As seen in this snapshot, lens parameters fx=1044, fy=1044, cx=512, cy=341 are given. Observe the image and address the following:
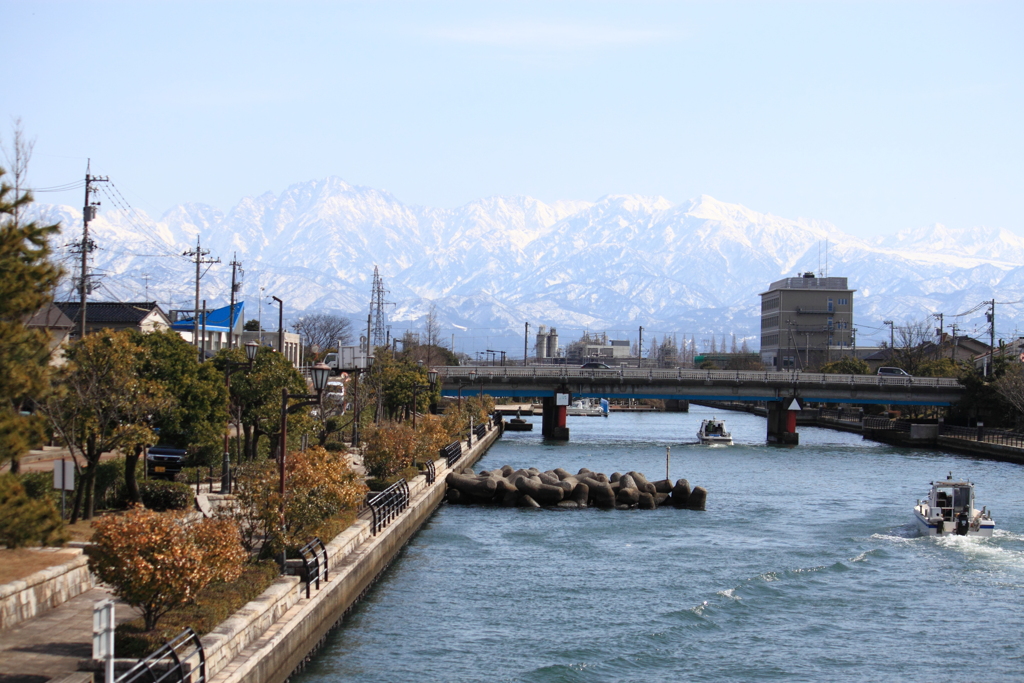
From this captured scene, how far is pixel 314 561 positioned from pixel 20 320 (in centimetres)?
916

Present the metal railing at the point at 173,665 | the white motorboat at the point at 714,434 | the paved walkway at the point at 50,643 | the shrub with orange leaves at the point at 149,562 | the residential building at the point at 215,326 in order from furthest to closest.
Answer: the residential building at the point at 215,326
the white motorboat at the point at 714,434
the shrub with orange leaves at the point at 149,562
the paved walkway at the point at 50,643
the metal railing at the point at 173,665

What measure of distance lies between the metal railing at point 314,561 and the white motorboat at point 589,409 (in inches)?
5003

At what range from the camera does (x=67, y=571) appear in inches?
923

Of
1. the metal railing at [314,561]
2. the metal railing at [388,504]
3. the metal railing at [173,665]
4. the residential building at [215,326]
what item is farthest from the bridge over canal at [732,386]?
the metal railing at [173,665]

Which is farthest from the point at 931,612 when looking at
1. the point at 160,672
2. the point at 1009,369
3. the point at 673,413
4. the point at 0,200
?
the point at 673,413

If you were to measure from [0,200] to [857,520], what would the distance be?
133ft

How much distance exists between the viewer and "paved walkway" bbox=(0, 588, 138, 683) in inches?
714

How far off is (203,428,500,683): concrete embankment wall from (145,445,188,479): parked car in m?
9.79

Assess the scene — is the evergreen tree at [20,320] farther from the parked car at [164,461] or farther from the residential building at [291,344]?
the residential building at [291,344]

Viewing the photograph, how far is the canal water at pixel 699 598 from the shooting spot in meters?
26.6

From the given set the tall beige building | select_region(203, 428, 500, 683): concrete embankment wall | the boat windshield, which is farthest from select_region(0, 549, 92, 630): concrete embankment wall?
the tall beige building

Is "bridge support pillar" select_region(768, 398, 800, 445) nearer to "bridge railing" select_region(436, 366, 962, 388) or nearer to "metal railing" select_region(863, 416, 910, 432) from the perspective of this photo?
"bridge railing" select_region(436, 366, 962, 388)

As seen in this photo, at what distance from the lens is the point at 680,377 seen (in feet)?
315

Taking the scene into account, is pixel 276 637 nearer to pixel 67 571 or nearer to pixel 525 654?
pixel 67 571
